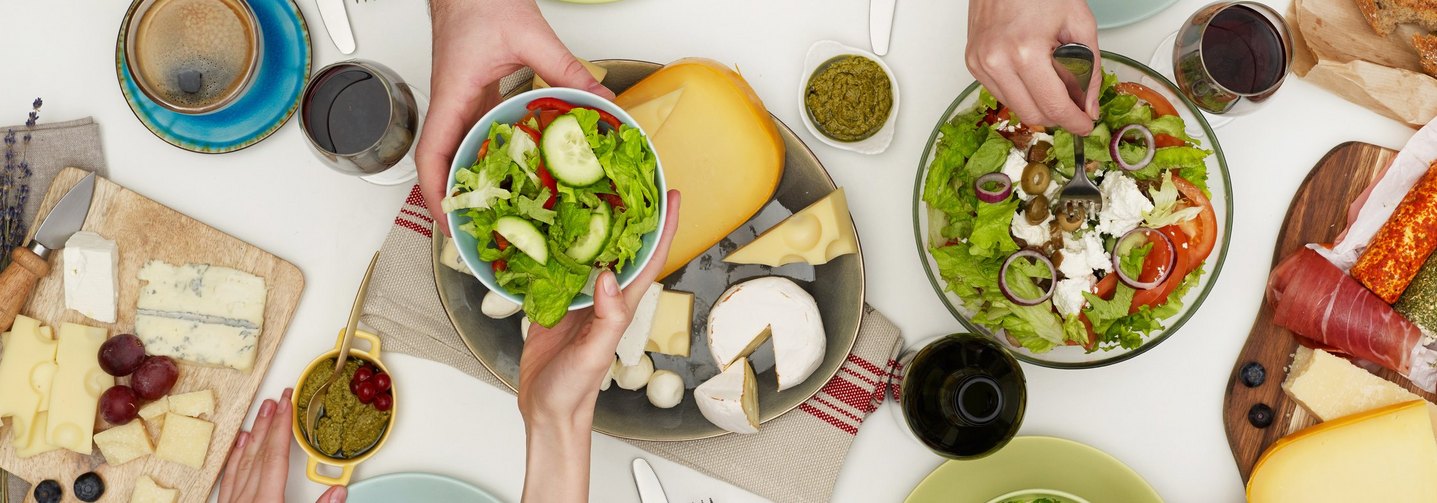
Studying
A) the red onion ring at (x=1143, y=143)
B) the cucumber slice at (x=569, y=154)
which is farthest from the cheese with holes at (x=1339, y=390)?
the cucumber slice at (x=569, y=154)

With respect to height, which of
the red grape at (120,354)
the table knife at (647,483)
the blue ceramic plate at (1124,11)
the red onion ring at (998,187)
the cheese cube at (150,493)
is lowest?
the cheese cube at (150,493)

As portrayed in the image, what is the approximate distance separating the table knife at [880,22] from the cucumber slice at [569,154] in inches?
28.2

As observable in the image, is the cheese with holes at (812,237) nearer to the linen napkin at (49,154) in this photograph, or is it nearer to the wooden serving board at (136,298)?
the wooden serving board at (136,298)

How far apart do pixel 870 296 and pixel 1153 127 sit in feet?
1.93

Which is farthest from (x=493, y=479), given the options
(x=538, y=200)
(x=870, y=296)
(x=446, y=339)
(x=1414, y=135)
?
(x=1414, y=135)

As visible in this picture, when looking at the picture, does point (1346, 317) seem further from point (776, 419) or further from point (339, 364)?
point (339, 364)

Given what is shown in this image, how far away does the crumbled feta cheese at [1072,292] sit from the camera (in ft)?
4.51

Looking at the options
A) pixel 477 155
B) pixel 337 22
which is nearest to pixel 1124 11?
pixel 477 155

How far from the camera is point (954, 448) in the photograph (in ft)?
4.68

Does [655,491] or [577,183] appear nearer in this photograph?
[577,183]

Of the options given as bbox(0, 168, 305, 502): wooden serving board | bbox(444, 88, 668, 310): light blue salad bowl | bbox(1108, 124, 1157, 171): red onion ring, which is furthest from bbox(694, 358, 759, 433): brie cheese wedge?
bbox(0, 168, 305, 502): wooden serving board

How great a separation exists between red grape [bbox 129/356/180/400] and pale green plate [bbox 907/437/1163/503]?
4.90ft

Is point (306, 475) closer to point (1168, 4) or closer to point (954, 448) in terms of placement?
point (954, 448)

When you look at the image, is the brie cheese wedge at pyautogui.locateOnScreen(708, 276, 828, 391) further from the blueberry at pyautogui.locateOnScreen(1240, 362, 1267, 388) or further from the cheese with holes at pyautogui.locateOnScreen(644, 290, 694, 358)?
the blueberry at pyautogui.locateOnScreen(1240, 362, 1267, 388)
